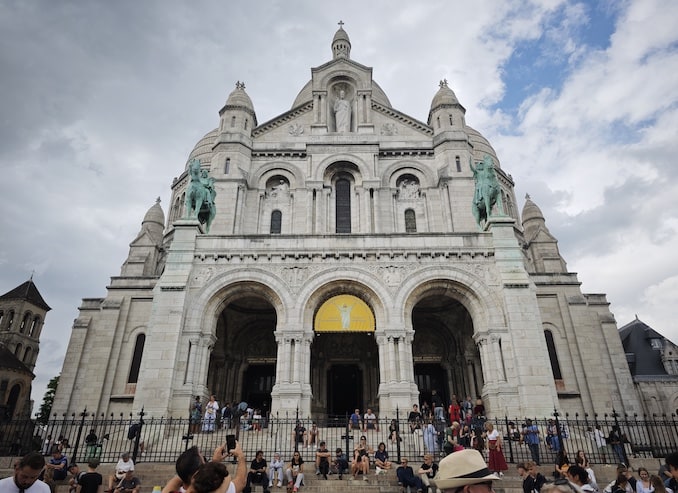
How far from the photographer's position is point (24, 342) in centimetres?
4306

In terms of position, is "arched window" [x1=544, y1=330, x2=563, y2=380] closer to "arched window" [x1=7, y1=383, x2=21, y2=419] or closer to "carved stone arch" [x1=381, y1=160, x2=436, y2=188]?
"carved stone arch" [x1=381, y1=160, x2=436, y2=188]

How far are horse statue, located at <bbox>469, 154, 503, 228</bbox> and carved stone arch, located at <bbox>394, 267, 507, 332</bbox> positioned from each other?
360 centimetres

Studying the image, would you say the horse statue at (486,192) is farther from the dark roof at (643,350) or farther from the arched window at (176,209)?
the arched window at (176,209)

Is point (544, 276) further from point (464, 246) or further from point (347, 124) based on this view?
point (347, 124)

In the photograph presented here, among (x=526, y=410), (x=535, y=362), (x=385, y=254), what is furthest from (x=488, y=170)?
(x=526, y=410)

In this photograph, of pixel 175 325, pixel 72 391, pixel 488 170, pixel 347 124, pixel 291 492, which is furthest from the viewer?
pixel 347 124

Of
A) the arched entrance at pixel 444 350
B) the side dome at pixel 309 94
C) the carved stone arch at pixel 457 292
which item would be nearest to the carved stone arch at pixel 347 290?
the carved stone arch at pixel 457 292

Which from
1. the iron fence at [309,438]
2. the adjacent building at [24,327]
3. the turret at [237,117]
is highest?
the turret at [237,117]

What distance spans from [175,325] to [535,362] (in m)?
14.0

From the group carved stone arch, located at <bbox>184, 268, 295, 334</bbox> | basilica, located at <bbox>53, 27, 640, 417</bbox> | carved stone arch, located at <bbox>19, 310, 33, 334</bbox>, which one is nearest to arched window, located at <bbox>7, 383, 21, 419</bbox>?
carved stone arch, located at <bbox>19, 310, 33, 334</bbox>

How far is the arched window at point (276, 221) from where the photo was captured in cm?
2695

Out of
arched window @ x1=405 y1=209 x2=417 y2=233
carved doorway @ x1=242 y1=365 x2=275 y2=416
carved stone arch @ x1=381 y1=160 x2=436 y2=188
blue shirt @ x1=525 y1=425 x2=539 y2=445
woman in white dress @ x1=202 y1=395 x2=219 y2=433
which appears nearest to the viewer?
blue shirt @ x1=525 y1=425 x2=539 y2=445

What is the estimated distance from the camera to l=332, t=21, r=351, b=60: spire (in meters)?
38.8

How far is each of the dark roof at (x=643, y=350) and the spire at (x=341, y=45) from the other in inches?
1238
